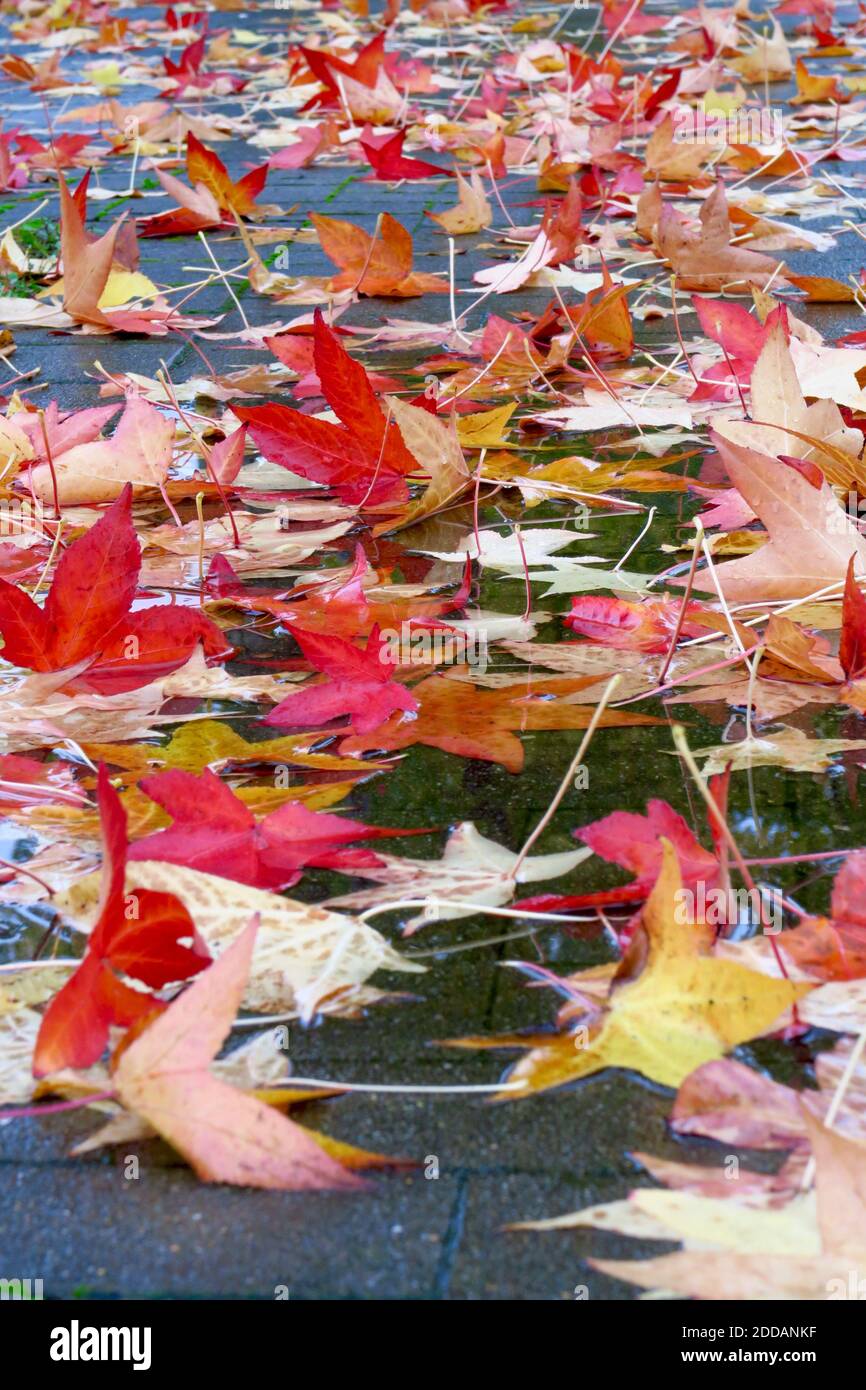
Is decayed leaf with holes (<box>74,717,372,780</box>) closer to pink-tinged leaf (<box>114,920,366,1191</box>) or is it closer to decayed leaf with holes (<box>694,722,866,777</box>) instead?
decayed leaf with holes (<box>694,722,866,777</box>)

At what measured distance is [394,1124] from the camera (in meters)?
0.89

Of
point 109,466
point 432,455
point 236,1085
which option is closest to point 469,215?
point 109,466

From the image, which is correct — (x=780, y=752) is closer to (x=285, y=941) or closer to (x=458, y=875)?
(x=458, y=875)

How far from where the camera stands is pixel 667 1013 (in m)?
0.91

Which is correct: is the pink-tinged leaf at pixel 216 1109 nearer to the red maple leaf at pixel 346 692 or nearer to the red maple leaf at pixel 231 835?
the red maple leaf at pixel 231 835

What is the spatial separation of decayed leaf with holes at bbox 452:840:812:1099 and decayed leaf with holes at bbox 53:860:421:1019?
142 mm

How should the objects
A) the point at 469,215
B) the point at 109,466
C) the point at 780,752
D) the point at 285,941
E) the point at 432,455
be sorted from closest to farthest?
1. the point at 285,941
2. the point at 780,752
3. the point at 432,455
4. the point at 109,466
5. the point at 469,215

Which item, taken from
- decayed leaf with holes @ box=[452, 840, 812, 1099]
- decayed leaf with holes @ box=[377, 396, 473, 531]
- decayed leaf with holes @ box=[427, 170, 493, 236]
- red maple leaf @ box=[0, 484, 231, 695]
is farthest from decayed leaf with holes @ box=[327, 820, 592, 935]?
decayed leaf with holes @ box=[427, 170, 493, 236]

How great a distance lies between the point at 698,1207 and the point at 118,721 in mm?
757

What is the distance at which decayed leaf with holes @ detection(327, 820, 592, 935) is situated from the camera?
1075mm

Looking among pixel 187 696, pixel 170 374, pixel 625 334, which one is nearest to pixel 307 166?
pixel 170 374

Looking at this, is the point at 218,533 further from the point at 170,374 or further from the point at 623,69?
the point at 623,69

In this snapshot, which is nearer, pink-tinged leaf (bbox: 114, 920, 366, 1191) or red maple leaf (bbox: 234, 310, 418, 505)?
pink-tinged leaf (bbox: 114, 920, 366, 1191)

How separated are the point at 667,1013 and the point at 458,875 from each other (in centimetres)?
24
